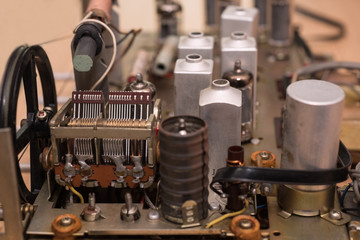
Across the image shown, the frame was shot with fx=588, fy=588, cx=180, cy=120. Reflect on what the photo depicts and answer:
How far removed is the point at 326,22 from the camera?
13.3ft

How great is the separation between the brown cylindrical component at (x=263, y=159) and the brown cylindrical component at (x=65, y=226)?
0.55 metres

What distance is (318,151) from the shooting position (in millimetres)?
1342

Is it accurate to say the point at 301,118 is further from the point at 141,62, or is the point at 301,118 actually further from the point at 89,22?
the point at 141,62

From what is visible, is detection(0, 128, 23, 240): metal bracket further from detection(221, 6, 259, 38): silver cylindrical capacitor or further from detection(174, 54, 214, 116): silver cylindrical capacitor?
detection(221, 6, 259, 38): silver cylindrical capacitor

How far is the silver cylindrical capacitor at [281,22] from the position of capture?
8.89 ft

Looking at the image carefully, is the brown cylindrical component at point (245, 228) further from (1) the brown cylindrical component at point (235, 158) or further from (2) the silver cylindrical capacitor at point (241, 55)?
(2) the silver cylindrical capacitor at point (241, 55)

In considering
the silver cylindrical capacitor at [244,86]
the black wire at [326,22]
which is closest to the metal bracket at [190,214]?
the silver cylindrical capacitor at [244,86]

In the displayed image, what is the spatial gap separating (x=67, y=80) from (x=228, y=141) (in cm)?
136

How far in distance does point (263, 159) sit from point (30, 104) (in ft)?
2.16

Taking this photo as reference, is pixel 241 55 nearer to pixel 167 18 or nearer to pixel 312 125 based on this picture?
pixel 312 125

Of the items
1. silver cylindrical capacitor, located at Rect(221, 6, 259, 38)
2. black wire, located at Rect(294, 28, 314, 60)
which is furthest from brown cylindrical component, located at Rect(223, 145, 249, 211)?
black wire, located at Rect(294, 28, 314, 60)

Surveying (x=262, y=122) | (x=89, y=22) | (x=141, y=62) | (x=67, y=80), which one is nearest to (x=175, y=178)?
(x=89, y=22)

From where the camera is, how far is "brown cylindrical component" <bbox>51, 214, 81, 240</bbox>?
1318mm

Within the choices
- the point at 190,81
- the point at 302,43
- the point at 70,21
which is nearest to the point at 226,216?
the point at 190,81
